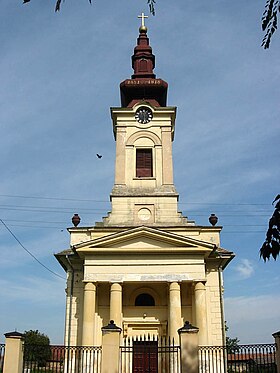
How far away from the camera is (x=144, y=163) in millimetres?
30094

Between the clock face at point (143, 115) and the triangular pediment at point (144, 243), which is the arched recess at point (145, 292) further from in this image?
the clock face at point (143, 115)

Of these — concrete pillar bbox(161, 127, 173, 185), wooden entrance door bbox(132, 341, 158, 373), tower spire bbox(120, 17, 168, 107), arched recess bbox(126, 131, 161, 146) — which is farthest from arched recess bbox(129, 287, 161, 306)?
tower spire bbox(120, 17, 168, 107)

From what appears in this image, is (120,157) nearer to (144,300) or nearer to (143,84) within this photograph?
(143,84)

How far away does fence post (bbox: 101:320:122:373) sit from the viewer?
1562 centimetres

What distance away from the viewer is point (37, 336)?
62.9 meters

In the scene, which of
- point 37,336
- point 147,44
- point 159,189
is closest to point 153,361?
point 159,189

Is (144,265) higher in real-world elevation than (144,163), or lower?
lower

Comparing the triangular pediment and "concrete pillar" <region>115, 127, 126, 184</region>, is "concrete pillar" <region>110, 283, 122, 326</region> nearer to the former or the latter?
the triangular pediment

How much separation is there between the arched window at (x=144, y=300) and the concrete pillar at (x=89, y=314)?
301 cm

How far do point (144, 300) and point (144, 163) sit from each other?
340 inches

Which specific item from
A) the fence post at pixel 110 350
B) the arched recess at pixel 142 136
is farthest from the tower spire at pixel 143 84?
the fence post at pixel 110 350

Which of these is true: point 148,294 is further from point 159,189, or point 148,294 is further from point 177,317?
point 159,189

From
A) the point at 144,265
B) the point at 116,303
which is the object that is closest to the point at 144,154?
the point at 144,265

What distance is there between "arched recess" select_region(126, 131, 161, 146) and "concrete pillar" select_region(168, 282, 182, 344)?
9.96 meters
